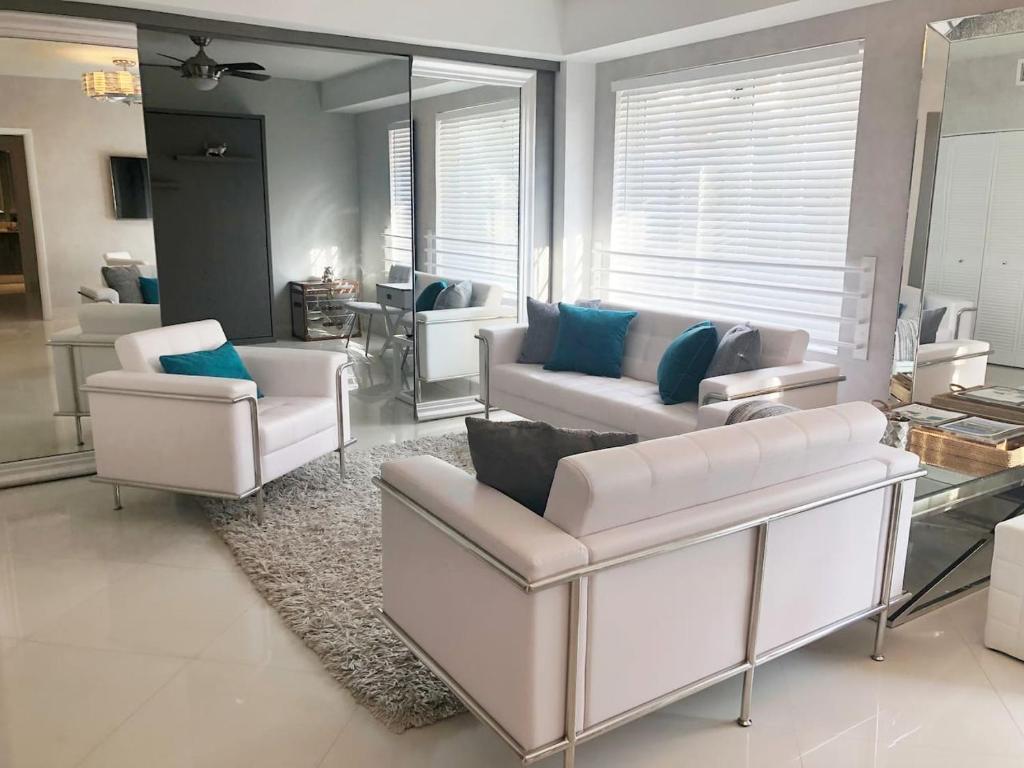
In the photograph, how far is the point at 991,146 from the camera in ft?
12.9

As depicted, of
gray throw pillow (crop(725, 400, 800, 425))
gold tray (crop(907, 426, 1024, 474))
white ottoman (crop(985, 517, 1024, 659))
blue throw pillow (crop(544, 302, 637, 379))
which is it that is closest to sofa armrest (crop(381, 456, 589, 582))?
gray throw pillow (crop(725, 400, 800, 425))

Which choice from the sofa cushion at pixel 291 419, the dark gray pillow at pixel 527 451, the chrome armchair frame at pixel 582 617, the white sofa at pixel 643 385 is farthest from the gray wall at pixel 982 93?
the sofa cushion at pixel 291 419

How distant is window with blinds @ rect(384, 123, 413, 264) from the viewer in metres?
5.57

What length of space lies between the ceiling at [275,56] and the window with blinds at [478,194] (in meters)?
0.72

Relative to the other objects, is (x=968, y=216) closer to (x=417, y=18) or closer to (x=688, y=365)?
(x=688, y=365)

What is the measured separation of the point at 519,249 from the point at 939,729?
4390 mm

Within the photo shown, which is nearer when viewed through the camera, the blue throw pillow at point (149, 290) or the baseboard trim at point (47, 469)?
the baseboard trim at point (47, 469)

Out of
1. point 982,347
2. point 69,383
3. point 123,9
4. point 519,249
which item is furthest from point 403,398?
point 982,347

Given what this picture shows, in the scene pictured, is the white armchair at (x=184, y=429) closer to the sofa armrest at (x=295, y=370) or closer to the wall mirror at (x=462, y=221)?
the sofa armrest at (x=295, y=370)

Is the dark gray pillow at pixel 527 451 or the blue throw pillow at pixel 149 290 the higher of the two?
the blue throw pillow at pixel 149 290

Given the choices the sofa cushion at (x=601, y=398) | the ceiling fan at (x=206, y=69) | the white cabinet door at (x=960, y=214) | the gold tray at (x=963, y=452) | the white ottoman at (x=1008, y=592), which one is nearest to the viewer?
the white ottoman at (x=1008, y=592)

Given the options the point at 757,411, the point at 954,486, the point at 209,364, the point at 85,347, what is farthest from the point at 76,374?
the point at 954,486

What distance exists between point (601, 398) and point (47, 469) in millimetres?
3101

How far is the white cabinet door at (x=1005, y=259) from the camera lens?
3.89 m
